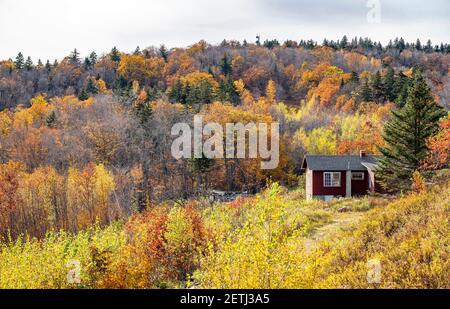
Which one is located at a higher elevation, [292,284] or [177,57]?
[177,57]

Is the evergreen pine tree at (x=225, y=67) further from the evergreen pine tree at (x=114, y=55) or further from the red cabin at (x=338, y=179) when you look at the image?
the red cabin at (x=338, y=179)

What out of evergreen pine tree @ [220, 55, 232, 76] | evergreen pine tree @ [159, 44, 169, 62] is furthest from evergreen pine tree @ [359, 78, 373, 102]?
evergreen pine tree @ [159, 44, 169, 62]

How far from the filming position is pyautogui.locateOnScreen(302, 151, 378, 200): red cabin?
3183 cm

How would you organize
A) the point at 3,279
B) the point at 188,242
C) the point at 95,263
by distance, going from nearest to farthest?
the point at 3,279, the point at 95,263, the point at 188,242

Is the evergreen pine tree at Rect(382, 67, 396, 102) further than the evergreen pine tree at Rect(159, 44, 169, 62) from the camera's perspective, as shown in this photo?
No

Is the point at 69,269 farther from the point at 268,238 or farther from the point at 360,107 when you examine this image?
the point at 360,107

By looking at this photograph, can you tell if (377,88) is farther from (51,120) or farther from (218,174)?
(51,120)

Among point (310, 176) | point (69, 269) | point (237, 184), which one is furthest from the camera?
point (237, 184)

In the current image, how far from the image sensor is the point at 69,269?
10078 mm

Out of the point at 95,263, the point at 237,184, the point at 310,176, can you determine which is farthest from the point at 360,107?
the point at 95,263

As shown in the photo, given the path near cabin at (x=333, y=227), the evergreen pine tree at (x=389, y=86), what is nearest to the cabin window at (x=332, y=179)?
the path near cabin at (x=333, y=227)

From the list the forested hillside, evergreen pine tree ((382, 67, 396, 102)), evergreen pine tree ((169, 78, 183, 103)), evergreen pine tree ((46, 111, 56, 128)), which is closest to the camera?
the forested hillside

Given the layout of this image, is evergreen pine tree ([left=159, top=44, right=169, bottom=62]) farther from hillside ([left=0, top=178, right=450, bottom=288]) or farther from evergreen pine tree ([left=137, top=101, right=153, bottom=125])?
hillside ([left=0, top=178, right=450, bottom=288])

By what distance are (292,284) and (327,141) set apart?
144ft
